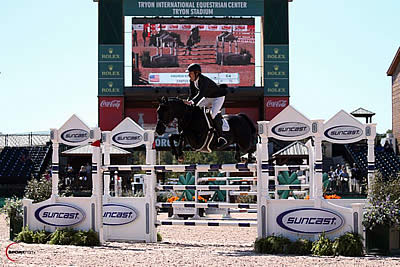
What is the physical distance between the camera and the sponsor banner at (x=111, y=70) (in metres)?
32.2

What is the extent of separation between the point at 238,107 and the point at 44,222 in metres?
24.4

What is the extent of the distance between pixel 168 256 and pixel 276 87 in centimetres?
2442

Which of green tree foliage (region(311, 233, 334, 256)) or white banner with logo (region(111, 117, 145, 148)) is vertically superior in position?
white banner with logo (region(111, 117, 145, 148))

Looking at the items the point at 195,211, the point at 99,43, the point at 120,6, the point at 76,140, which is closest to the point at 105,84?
the point at 99,43

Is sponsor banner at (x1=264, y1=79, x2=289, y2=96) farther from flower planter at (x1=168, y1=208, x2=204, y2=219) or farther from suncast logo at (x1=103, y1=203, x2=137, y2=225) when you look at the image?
suncast logo at (x1=103, y1=203, x2=137, y2=225)

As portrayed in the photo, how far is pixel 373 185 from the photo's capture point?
30.5ft

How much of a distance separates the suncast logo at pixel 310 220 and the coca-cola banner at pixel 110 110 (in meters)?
23.8

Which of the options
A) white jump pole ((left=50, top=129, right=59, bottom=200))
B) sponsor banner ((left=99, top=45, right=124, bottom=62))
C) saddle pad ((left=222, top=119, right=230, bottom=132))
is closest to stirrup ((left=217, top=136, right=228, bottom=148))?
saddle pad ((left=222, top=119, right=230, bottom=132))

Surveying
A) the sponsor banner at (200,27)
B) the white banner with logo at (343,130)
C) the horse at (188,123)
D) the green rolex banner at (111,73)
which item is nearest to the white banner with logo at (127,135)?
the horse at (188,123)

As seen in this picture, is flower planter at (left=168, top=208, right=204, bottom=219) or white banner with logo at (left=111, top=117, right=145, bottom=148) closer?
white banner with logo at (left=111, top=117, right=145, bottom=148)

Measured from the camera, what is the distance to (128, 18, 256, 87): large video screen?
107 feet

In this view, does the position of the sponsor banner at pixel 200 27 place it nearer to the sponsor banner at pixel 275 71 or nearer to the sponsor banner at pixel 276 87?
the sponsor banner at pixel 275 71

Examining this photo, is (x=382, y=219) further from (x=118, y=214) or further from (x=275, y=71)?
(x=275, y=71)

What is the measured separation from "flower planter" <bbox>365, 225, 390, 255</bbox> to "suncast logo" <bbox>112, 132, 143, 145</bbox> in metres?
4.24
